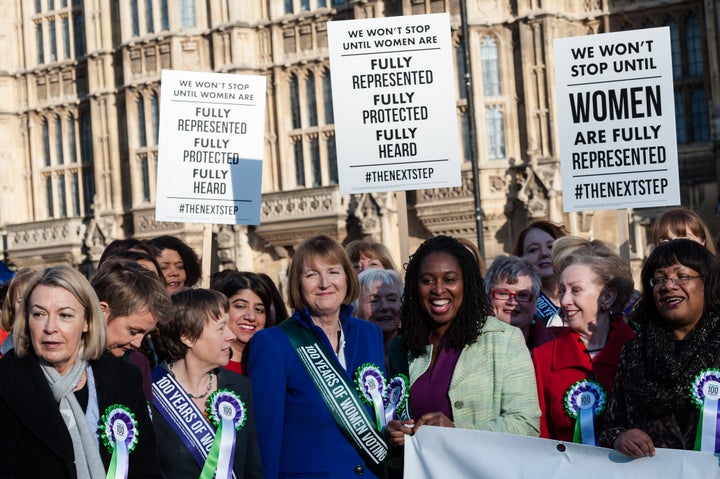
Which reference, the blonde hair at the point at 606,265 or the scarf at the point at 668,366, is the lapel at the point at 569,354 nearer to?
the blonde hair at the point at 606,265

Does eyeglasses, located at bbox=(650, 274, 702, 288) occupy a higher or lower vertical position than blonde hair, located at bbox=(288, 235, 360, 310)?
lower

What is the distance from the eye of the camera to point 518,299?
7125mm

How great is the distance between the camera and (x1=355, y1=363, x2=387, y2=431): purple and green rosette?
19.6 ft

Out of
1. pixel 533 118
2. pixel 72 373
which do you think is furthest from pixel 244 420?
pixel 533 118

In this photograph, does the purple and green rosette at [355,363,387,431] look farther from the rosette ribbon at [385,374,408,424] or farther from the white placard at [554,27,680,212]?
the white placard at [554,27,680,212]

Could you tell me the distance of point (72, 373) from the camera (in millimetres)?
5094

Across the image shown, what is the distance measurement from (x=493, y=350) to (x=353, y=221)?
69.5 feet

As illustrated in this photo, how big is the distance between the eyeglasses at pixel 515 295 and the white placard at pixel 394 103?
242 cm

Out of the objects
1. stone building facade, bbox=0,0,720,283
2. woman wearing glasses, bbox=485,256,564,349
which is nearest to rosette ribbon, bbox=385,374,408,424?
woman wearing glasses, bbox=485,256,564,349

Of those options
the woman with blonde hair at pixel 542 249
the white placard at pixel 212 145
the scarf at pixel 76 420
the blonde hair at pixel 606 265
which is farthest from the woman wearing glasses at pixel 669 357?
the white placard at pixel 212 145

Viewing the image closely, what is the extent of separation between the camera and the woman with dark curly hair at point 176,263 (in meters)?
8.77

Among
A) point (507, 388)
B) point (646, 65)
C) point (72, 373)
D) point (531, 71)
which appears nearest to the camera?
point (72, 373)

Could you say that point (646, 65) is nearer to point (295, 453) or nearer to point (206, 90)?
point (206, 90)

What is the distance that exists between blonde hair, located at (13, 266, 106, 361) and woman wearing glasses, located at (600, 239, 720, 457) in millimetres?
2090
